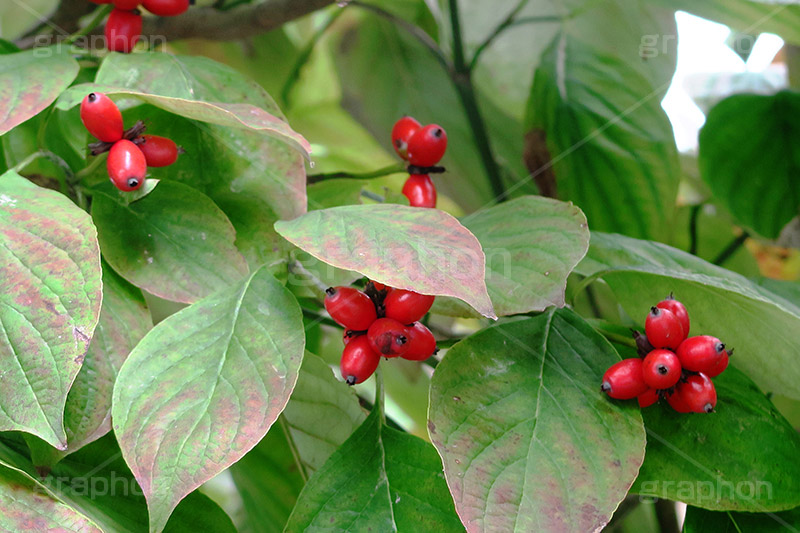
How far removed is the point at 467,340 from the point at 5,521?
23cm

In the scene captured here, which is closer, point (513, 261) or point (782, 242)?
point (513, 261)

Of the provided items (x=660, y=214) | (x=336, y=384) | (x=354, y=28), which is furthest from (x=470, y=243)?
(x=354, y=28)

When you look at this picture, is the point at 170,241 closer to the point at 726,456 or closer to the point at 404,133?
the point at 404,133

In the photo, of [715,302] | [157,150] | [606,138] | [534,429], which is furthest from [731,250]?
[157,150]

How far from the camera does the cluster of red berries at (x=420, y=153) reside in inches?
18.6

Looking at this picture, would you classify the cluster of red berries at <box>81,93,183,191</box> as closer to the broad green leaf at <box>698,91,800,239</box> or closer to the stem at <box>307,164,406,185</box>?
the stem at <box>307,164,406,185</box>

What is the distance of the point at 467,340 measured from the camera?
1.23 ft

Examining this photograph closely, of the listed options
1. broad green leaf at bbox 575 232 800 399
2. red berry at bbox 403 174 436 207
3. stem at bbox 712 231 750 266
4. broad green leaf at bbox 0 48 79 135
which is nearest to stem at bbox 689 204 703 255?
stem at bbox 712 231 750 266

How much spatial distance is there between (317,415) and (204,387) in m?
0.15

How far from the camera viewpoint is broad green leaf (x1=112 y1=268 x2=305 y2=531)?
0.29 meters

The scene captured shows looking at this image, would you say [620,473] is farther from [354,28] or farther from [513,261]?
[354,28]

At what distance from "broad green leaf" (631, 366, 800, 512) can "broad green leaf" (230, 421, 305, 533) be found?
26 cm

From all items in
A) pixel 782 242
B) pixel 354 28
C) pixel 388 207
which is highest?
pixel 388 207

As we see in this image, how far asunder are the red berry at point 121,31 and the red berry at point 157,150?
0.12 meters
